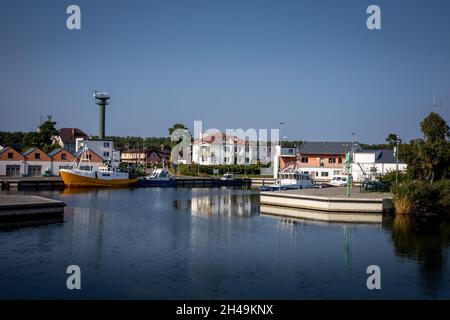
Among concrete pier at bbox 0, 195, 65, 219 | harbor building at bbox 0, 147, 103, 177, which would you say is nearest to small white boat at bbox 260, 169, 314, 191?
harbor building at bbox 0, 147, 103, 177

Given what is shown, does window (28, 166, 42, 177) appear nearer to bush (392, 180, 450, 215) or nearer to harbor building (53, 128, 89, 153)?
harbor building (53, 128, 89, 153)

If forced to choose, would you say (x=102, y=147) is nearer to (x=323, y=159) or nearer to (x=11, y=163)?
(x=11, y=163)

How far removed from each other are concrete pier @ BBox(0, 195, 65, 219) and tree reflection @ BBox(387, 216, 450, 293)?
24293mm

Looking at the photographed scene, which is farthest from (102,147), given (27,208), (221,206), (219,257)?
(219,257)

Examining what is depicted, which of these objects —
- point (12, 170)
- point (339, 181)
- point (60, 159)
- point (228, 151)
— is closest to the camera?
point (339, 181)

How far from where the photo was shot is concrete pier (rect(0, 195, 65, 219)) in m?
34.7

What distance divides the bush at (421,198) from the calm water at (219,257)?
3196 millimetres

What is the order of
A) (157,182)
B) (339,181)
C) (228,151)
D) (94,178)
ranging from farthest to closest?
(228,151) < (157,182) < (94,178) < (339,181)

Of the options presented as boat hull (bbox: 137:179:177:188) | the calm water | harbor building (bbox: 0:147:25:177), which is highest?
harbor building (bbox: 0:147:25:177)

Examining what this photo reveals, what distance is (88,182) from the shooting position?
77375mm

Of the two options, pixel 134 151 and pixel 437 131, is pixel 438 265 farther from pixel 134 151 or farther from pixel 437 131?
pixel 134 151

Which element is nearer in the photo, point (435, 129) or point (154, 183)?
point (435, 129)

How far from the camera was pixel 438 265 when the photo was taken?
83.7 ft

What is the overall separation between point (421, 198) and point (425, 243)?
13142mm
